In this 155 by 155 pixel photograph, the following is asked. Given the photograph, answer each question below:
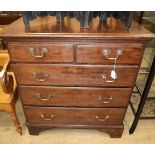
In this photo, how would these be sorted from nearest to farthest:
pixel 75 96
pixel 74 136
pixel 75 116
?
pixel 75 96 → pixel 75 116 → pixel 74 136

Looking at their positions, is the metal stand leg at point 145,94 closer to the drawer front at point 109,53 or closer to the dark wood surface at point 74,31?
the drawer front at point 109,53

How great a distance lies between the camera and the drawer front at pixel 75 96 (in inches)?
47.4

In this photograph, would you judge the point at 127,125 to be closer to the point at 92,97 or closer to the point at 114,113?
the point at 114,113

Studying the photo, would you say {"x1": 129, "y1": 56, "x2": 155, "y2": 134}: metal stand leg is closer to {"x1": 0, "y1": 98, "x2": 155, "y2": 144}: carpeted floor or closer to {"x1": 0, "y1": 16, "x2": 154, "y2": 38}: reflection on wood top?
{"x1": 0, "y1": 98, "x2": 155, "y2": 144}: carpeted floor

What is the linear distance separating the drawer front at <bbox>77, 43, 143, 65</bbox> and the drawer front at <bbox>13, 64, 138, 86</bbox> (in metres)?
0.04

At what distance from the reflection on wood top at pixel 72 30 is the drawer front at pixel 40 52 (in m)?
Result: 0.07

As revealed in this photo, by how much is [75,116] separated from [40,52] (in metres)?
0.59

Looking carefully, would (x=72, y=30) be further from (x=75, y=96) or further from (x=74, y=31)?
(x=75, y=96)

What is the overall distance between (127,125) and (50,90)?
0.84 metres

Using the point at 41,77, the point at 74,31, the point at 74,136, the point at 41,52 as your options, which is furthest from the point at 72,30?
the point at 74,136

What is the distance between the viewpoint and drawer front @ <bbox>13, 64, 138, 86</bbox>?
3.58 ft

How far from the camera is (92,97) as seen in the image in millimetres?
1242

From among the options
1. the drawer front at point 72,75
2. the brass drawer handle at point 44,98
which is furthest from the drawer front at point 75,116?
the drawer front at point 72,75

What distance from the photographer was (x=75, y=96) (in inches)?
48.8
